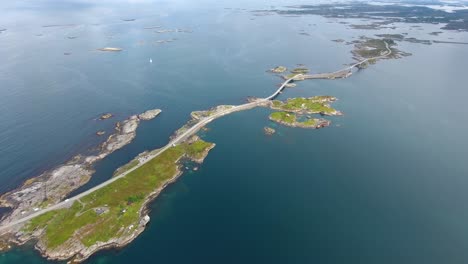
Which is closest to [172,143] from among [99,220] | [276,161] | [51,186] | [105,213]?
[105,213]

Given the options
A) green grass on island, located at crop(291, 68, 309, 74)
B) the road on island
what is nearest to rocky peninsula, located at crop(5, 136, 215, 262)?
the road on island

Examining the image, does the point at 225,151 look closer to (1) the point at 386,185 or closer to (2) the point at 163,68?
(1) the point at 386,185

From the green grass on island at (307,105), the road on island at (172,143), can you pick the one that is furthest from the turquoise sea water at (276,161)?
the green grass on island at (307,105)

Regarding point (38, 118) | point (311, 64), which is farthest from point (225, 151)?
point (311, 64)

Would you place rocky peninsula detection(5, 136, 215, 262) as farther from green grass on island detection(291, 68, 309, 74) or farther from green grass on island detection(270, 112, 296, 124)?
green grass on island detection(291, 68, 309, 74)

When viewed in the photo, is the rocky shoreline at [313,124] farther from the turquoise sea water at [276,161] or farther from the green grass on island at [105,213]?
the green grass on island at [105,213]

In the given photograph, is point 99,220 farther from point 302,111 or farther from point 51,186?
point 302,111
